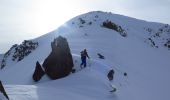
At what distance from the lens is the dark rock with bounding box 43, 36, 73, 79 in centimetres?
3294

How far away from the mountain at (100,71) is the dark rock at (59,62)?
941mm

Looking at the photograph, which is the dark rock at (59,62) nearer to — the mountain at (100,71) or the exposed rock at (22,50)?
the mountain at (100,71)

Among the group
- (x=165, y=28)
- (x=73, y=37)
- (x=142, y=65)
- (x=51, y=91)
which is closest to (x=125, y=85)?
(x=51, y=91)

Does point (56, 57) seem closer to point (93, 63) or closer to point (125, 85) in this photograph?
point (93, 63)

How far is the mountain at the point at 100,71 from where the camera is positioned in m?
25.3

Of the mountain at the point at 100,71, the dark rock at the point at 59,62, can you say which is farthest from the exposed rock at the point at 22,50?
the dark rock at the point at 59,62

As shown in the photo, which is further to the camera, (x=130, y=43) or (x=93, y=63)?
(x=130, y=43)

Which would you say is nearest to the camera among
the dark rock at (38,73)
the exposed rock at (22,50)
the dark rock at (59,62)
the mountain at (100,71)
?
the mountain at (100,71)

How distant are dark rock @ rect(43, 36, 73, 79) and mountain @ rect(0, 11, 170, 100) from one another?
0.94 m

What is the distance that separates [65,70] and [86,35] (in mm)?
30207

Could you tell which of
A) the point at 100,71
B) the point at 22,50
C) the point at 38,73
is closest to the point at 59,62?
the point at 38,73

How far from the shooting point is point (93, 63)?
3481cm

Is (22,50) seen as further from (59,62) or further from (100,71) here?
(100,71)

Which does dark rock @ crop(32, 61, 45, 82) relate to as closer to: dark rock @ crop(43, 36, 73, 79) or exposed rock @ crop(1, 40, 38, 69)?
dark rock @ crop(43, 36, 73, 79)
